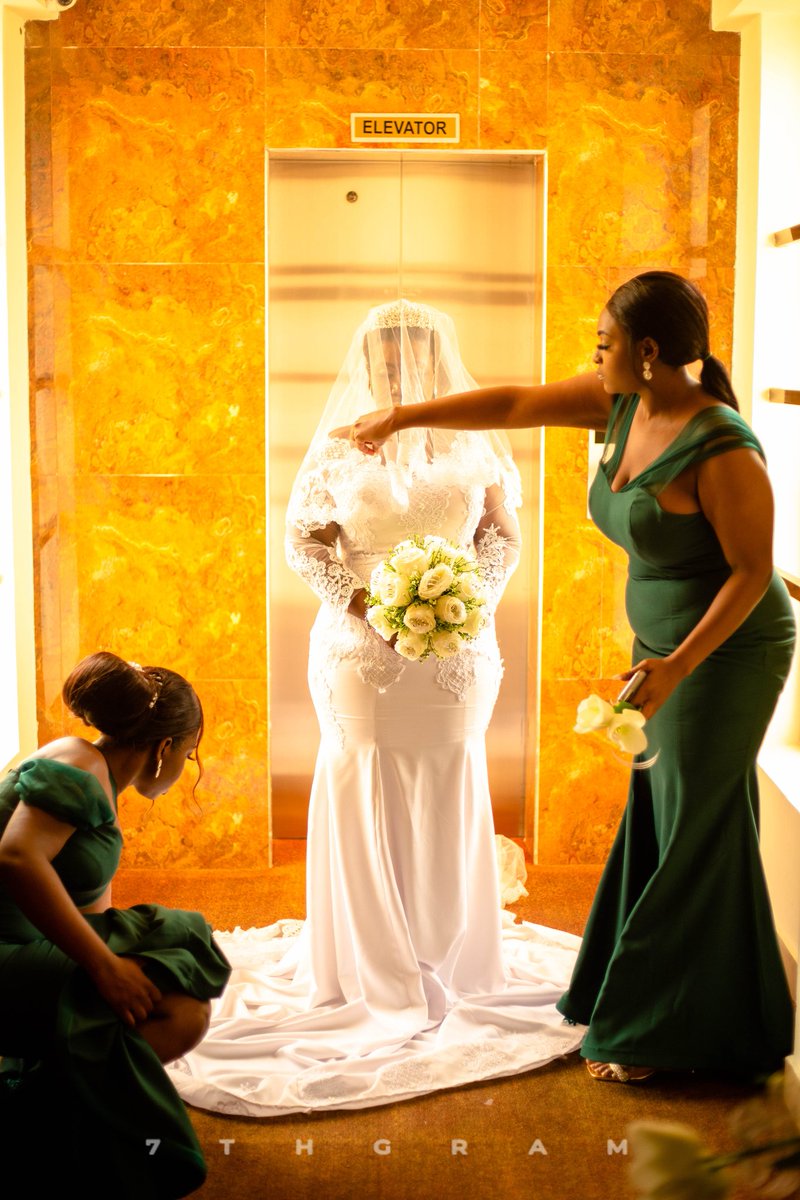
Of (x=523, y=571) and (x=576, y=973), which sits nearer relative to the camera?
(x=576, y=973)

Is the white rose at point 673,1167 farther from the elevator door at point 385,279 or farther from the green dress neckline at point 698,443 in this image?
the elevator door at point 385,279

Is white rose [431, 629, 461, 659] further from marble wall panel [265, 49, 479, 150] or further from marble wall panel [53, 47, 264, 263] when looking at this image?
marble wall panel [265, 49, 479, 150]

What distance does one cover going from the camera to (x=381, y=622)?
140 inches

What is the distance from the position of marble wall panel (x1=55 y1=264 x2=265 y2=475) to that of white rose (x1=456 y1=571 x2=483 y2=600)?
175 centimetres

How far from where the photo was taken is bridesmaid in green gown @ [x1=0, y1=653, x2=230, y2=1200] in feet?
8.12

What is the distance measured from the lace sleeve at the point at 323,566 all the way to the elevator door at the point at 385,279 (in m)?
1.54

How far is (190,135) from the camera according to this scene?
4.93m

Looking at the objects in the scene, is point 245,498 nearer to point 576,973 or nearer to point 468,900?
point 468,900

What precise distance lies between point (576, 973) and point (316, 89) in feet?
10.9

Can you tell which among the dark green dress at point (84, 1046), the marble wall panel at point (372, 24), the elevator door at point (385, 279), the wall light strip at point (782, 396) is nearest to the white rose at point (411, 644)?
the dark green dress at point (84, 1046)

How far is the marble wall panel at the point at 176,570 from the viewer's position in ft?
16.7

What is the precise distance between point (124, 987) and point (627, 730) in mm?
1117

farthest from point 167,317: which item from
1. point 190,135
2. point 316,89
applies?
point 316,89

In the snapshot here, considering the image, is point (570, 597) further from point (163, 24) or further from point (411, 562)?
point (163, 24)
